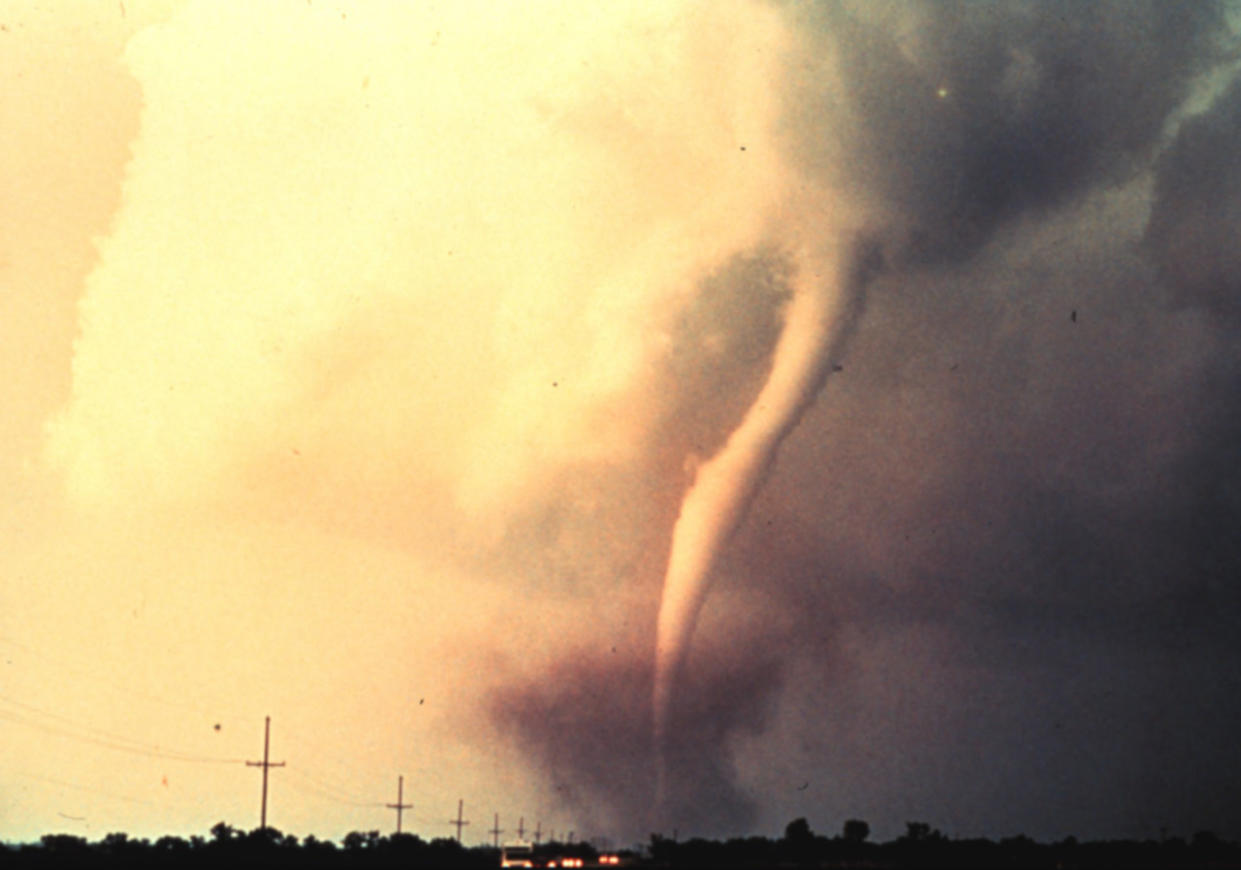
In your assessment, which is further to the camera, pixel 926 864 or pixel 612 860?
pixel 926 864

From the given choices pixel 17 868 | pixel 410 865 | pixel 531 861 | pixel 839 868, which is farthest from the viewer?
pixel 410 865

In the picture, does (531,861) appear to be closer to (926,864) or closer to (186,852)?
(926,864)

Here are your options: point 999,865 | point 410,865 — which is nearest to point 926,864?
point 999,865

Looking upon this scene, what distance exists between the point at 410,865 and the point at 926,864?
56.5 metres

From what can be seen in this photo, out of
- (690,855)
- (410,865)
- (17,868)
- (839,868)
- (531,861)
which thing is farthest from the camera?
(690,855)

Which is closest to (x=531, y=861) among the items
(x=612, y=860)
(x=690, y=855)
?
(x=612, y=860)

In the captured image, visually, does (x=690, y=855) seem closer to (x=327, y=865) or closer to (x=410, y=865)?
(x=410, y=865)

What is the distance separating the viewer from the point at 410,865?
17712cm

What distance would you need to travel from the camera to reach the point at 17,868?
13250 centimetres

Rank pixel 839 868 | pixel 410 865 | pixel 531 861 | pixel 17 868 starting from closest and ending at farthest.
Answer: pixel 17 868 < pixel 531 861 < pixel 839 868 < pixel 410 865

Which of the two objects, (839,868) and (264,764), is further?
(264,764)

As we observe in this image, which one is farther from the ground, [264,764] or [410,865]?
[264,764]

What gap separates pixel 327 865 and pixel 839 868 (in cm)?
5101

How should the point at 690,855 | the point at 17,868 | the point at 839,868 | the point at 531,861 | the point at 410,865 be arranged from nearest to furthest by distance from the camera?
the point at 17,868 < the point at 531,861 < the point at 839,868 < the point at 410,865 < the point at 690,855
